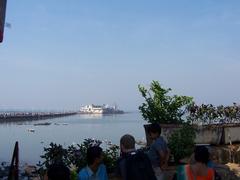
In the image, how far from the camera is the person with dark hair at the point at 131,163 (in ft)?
16.3

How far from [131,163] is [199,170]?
73 cm

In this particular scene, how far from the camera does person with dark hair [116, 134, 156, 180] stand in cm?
496

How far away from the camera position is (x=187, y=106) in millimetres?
14586

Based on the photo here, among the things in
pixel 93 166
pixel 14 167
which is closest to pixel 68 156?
pixel 14 167

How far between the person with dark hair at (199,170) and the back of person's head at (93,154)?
2.65 ft

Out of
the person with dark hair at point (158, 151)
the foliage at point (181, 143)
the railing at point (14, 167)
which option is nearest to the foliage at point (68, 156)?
the railing at point (14, 167)

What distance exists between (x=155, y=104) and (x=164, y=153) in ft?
23.0

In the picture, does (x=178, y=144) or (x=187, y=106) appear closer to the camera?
(x=178, y=144)

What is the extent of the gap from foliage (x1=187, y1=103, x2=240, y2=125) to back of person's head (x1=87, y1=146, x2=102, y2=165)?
10111 millimetres

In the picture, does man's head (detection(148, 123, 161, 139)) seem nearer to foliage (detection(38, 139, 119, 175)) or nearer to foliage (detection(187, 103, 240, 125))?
foliage (detection(38, 139, 119, 175))

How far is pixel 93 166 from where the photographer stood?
4.70 meters

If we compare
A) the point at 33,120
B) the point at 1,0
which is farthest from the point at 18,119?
the point at 1,0

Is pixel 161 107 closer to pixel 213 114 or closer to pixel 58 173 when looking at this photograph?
pixel 213 114

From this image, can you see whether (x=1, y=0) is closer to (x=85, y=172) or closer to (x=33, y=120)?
(x=85, y=172)
